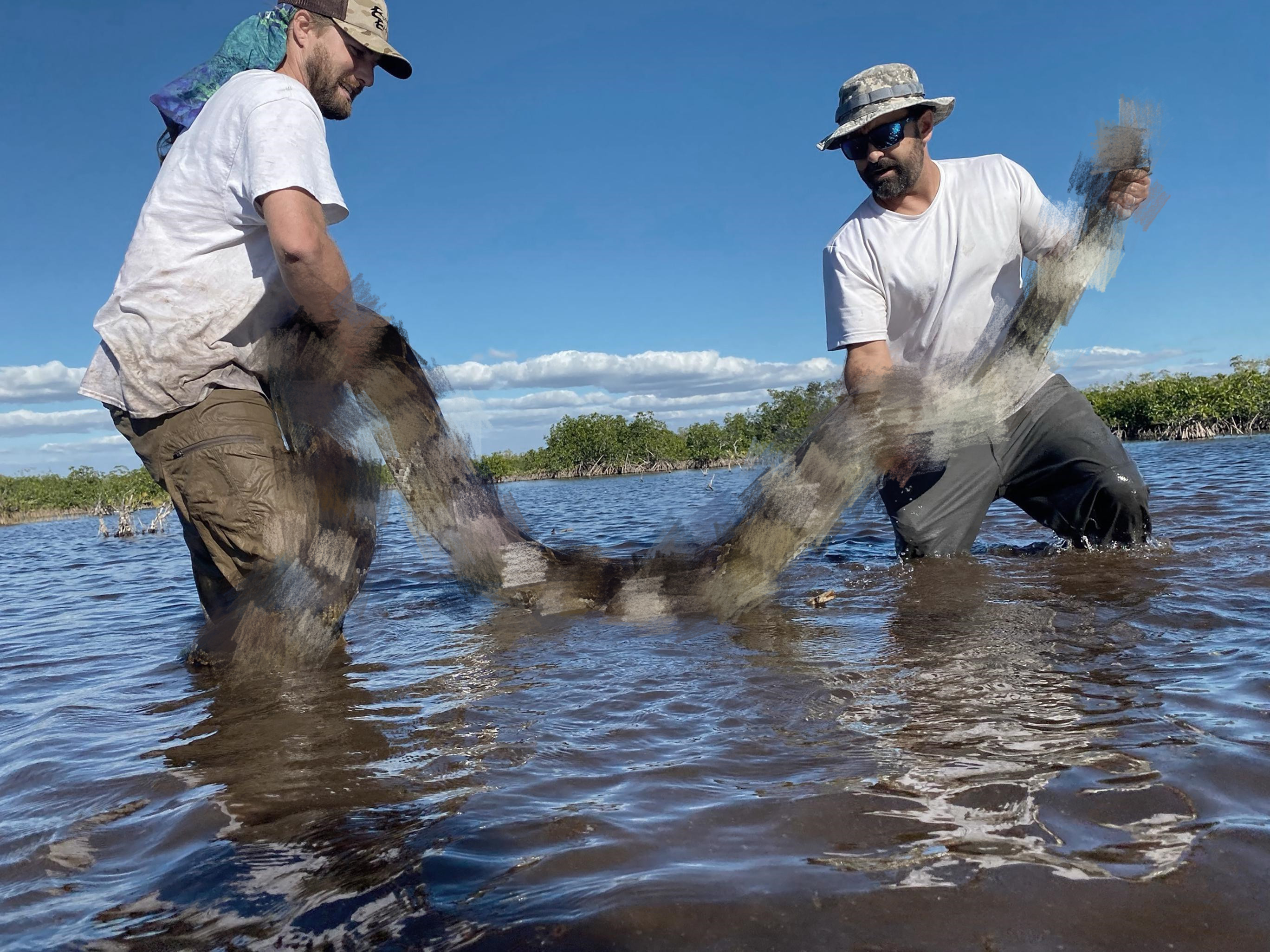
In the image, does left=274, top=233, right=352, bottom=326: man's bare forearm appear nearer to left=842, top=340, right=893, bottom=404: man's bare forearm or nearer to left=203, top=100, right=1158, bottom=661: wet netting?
left=203, top=100, right=1158, bottom=661: wet netting

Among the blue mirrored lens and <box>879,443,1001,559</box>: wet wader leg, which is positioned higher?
the blue mirrored lens

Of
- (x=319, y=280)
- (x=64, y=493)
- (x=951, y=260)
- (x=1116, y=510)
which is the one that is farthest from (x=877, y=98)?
(x=64, y=493)

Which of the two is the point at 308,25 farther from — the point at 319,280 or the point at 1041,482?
the point at 1041,482

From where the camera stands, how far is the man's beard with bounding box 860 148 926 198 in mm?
4062

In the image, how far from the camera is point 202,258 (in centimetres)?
281

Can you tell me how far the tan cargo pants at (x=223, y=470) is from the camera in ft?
9.45

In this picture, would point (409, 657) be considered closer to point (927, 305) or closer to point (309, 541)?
point (309, 541)

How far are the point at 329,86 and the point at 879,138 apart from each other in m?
2.58

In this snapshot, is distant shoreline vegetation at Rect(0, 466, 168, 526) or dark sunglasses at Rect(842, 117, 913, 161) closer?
dark sunglasses at Rect(842, 117, 913, 161)

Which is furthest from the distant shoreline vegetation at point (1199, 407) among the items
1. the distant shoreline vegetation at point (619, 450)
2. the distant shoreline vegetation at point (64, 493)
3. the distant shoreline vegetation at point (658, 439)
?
the distant shoreline vegetation at point (64, 493)

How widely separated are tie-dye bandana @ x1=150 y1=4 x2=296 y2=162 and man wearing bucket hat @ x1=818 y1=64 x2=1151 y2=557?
2.53 meters

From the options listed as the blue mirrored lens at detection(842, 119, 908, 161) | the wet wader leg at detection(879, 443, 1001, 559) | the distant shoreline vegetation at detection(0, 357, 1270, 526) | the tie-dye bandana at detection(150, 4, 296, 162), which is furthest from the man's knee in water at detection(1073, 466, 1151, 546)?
the distant shoreline vegetation at detection(0, 357, 1270, 526)

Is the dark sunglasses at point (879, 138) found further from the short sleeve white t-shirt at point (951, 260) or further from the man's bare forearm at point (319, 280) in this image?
the man's bare forearm at point (319, 280)

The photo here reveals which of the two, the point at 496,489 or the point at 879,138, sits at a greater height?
the point at 879,138
